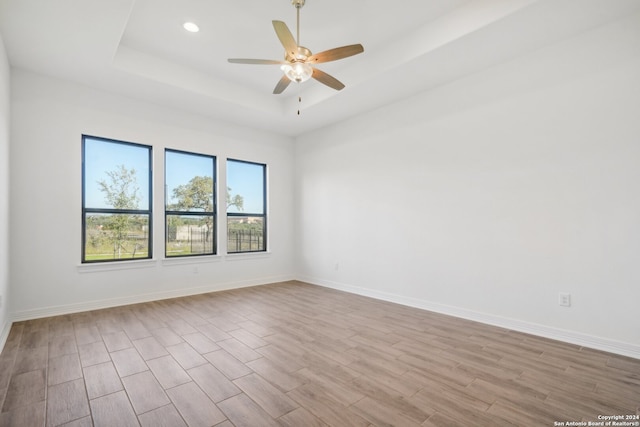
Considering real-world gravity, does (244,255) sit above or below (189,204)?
below

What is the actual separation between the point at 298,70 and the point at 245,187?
11.0 ft

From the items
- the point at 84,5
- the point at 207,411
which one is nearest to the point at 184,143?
the point at 84,5

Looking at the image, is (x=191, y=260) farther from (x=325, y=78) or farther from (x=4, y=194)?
(x=325, y=78)

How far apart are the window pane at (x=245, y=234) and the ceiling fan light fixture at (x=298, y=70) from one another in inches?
129

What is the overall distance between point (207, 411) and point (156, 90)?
12.8ft

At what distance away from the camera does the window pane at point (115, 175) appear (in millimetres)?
4062

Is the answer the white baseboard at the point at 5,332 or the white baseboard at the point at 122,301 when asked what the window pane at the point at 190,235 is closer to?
the white baseboard at the point at 122,301

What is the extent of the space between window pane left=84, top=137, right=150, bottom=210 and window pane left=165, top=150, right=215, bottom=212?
0.32 meters

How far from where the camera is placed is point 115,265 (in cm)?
414

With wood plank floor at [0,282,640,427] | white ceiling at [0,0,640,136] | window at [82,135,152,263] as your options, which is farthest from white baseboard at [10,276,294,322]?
white ceiling at [0,0,640,136]

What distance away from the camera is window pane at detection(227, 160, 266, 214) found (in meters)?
5.46

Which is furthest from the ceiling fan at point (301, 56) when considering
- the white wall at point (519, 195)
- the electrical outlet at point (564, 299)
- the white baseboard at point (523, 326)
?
the white baseboard at point (523, 326)

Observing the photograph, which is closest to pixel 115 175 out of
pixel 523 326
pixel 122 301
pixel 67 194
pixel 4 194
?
pixel 67 194

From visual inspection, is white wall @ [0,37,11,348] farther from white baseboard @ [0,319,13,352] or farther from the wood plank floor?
the wood plank floor
